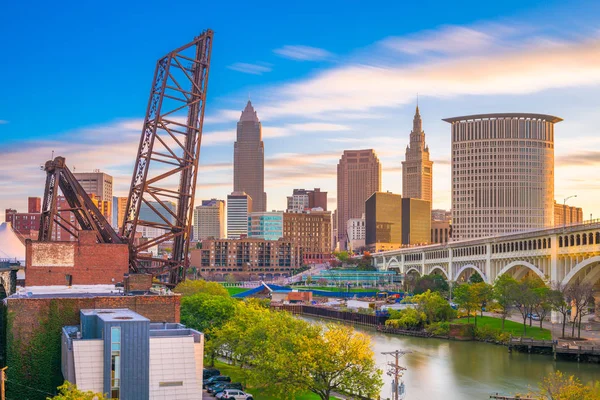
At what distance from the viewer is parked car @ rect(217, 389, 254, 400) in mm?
44750

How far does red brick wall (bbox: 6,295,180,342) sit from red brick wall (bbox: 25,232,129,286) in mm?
17571

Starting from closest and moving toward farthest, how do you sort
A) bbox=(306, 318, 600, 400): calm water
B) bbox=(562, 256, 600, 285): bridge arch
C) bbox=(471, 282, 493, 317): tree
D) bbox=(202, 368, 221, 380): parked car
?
1. bbox=(202, 368, 221, 380): parked car
2. bbox=(306, 318, 600, 400): calm water
3. bbox=(562, 256, 600, 285): bridge arch
4. bbox=(471, 282, 493, 317): tree

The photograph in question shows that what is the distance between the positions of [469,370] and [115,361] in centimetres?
4003

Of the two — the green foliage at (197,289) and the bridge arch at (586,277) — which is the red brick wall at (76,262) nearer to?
the green foliage at (197,289)

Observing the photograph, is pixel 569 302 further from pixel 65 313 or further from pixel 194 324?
pixel 65 313

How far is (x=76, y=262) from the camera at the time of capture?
6019cm

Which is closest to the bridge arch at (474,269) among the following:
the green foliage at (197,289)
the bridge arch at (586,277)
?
the bridge arch at (586,277)

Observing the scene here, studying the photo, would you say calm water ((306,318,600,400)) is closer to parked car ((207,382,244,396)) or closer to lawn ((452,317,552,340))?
lawn ((452,317,552,340))

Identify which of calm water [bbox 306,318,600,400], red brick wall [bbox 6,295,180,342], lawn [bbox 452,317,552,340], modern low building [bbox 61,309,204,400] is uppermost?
red brick wall [bbox 6,295,180,342]

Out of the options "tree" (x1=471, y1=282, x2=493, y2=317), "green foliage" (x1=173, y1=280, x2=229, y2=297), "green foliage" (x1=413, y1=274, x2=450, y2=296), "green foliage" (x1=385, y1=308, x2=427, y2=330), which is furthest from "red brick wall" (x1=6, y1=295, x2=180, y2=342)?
"green foliage" (x1=413, y1=274, x2=450, y2=296)

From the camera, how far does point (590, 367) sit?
66875 mm

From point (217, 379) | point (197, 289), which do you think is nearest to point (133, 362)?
point (217, 379)

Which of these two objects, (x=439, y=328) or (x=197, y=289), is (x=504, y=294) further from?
(x=197, y=289)

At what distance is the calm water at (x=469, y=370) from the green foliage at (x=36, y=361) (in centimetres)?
2219
